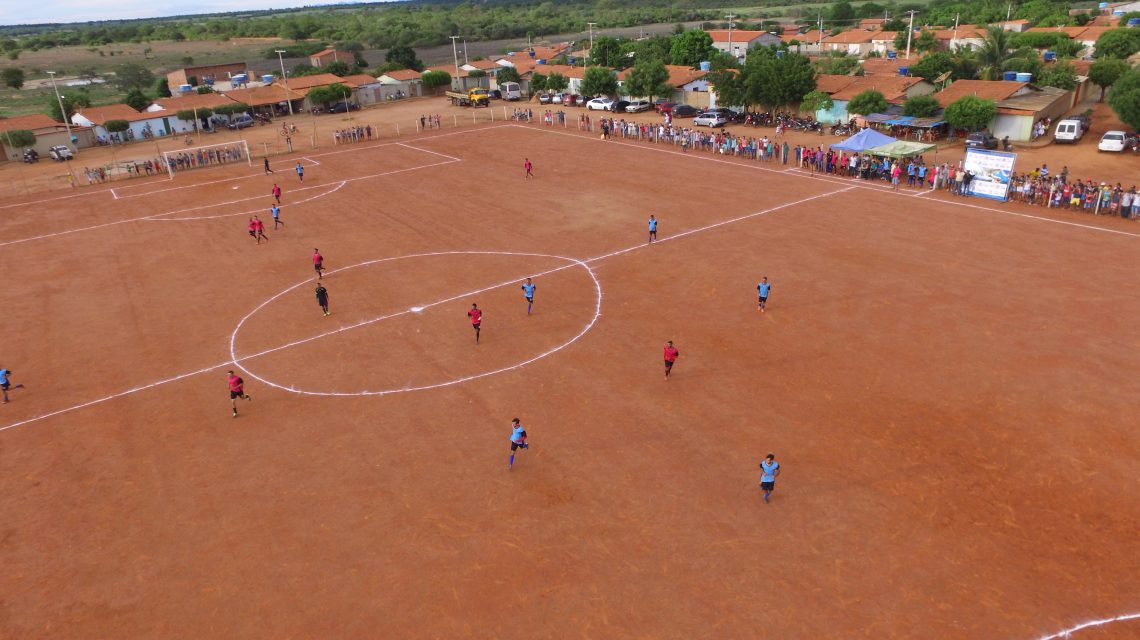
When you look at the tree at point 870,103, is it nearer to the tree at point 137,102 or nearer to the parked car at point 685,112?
the parked car at point 685,112

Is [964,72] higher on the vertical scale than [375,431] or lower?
higher

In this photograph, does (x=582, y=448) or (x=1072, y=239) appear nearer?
(x=582, y=448)

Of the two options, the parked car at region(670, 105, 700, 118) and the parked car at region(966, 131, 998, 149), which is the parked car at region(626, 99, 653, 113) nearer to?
the parked car at region(670, 105, 700, 118)

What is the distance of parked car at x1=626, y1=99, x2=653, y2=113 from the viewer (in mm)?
64562

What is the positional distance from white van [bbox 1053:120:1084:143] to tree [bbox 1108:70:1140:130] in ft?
6.74

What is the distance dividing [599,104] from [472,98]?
15.5m

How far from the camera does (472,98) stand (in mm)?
74875

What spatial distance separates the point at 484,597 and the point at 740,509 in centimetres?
520

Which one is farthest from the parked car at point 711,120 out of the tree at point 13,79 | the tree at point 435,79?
the tree at point 13,79

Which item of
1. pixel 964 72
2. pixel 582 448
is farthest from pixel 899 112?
pixel 582 448

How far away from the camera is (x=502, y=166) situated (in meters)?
45.9

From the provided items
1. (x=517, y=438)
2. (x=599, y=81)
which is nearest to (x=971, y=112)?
(x=599, y=81)

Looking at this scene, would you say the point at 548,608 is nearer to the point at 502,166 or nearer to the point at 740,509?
the point at 740,509

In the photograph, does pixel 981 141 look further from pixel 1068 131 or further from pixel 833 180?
pixel 833 180
